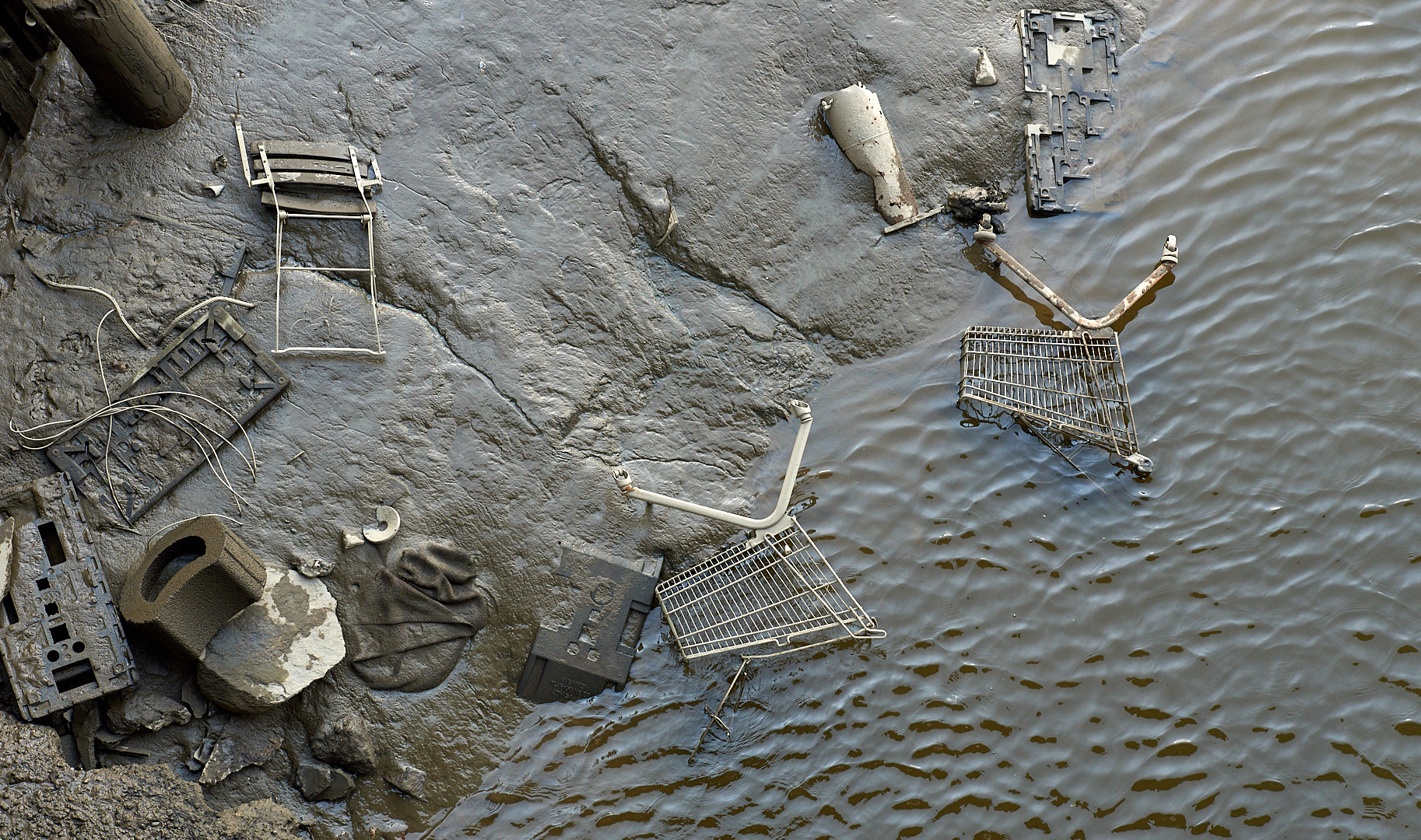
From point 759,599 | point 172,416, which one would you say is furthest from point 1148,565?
point 172,416

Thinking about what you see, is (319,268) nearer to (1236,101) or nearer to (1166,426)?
(1166,426)

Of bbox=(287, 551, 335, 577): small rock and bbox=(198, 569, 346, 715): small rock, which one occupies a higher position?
bbox=(287, 551, 335, 577): small rock

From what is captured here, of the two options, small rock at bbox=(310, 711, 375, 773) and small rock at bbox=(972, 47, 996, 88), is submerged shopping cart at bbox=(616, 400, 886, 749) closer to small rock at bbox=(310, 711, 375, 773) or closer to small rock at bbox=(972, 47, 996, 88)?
small rock at bbox=(310, 711, 375, 773)

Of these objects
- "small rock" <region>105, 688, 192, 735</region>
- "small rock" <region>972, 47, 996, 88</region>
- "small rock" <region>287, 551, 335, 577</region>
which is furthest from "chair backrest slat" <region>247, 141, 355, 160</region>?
"small rock" <region>972, 47, 996, 88</region>

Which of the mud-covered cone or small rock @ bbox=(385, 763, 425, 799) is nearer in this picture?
small rock @ bbox=(385, 763, 425, 799)

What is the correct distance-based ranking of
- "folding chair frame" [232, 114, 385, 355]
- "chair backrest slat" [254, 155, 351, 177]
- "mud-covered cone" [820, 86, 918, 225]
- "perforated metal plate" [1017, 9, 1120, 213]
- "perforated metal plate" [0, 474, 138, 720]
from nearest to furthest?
"perforated metal plate" [0, 474, 138, 720] < "folding chair frame" [232, 114, 385, 355] < "chair backrest slat" [254, 155, 351, 177] < "mud-covered cone" [820, 86, 918, 225] < "perforated metal plate" [1017, 9, 1120, 213]

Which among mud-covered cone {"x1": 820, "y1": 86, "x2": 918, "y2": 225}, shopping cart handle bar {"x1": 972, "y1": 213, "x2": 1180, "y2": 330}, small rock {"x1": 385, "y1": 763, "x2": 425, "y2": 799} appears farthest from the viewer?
mud-covered cone {"x1": 820, "y1": 86, "x2": 918, "y2": 225}

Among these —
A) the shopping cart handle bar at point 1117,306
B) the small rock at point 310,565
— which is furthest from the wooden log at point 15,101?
the shopping cart handle bar at point 1117,306

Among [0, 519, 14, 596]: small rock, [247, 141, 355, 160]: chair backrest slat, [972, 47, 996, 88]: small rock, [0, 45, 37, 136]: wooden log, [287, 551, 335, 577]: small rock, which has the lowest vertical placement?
[287, 551, 335, 577]: small rock
